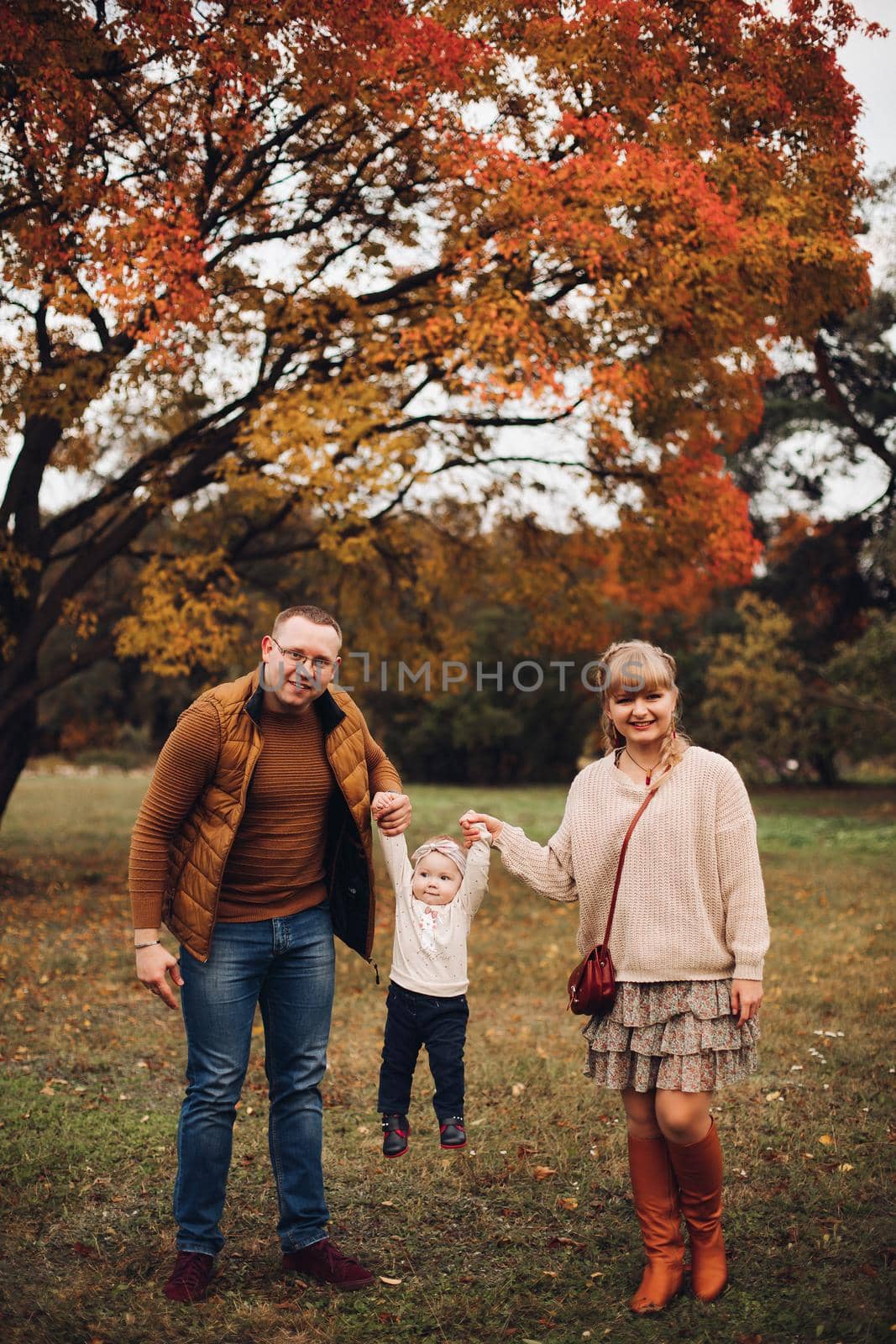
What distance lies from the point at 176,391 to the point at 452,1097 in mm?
9072

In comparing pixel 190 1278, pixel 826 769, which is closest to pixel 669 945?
pixel 190 1278

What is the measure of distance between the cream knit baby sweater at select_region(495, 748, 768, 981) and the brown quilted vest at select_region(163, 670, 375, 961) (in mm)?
733

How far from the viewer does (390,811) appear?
368 centimetres

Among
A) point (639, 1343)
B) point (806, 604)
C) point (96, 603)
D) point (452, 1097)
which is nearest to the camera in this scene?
point (639, 1343)

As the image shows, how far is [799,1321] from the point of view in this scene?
3.40 metres

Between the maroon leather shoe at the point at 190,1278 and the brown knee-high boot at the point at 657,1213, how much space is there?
4.32 feet

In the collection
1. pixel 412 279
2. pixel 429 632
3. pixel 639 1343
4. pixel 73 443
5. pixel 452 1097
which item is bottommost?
pixel 639 1343

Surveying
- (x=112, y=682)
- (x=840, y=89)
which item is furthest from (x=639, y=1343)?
(x=112, y=682)

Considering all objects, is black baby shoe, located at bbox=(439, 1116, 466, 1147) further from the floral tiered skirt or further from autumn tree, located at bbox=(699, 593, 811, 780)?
autumn tree, located at bbox=(699, 593, 811, 780)

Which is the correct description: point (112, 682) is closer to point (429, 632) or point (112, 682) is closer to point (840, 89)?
point (429, 632)

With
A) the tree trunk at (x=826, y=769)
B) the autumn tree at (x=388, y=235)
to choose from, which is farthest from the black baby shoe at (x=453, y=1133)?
the tree trunk at (x=826, y=769)

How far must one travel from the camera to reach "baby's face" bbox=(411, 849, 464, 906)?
12.5 ft

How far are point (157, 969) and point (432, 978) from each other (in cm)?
92

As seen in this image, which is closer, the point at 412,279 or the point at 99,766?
the point at 412,279
